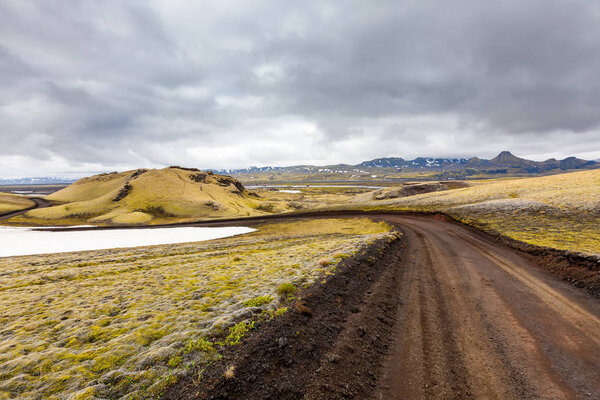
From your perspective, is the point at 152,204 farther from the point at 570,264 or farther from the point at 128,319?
the point at 570,264

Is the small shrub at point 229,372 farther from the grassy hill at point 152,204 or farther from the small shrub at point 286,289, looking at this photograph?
the grassy hill at point 152,204

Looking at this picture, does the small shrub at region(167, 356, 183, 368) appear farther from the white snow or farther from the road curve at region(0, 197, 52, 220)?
the road curve at region(0, 197, 52, 220)

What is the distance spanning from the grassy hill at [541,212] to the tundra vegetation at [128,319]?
20.5 m

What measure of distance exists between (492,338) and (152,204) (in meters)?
113

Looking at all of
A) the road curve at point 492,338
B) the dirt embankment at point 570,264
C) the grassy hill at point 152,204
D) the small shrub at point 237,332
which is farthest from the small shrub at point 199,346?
the grassy hill at point 152,204

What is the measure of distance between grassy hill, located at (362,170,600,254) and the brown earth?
11101mm

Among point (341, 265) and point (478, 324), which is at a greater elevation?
point (341, 265)

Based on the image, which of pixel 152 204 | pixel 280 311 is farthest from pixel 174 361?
pixel 152 204

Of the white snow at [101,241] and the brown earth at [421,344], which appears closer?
the brown earth at [421,344]

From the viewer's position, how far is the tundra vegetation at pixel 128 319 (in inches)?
250

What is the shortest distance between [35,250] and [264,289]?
44.8 metres

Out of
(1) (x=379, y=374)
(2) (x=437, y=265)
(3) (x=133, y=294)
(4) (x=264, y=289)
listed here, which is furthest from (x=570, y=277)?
(3) (x=133, y=294)

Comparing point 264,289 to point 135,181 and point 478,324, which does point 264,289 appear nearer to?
point 478,324

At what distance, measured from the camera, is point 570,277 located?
14.5 m
